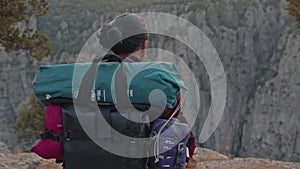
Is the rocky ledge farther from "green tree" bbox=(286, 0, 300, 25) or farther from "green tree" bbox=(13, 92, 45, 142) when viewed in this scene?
Answer: "green tree" bbox=(13, 92, 45, 142)

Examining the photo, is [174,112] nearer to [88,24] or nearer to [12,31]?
[12,31]

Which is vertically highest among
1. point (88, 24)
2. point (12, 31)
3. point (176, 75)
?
point (88, 24)

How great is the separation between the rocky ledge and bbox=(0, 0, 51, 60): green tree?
321cm

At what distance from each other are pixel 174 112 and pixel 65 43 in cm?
9331

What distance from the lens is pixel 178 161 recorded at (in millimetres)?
2992

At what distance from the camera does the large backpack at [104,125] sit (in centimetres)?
291

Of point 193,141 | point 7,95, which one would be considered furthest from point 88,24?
point 193,141

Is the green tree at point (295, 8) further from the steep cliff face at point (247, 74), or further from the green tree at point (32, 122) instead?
the steep cliff face at point (247, 74)

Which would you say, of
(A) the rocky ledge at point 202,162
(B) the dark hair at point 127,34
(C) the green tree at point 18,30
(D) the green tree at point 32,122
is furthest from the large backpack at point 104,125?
(D) the green tree at point 32,122

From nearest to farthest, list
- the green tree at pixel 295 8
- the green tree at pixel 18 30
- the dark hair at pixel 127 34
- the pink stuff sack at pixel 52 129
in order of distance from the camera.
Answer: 1. the pink stuff sack at pixel 52 129
2. the dark hair at pixel 127 34
3. the green tree at pixel 18 30
4. the green tree at pixel 295 8

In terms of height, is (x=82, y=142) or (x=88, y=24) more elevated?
(x=88, y=24)

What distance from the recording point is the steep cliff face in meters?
66.9

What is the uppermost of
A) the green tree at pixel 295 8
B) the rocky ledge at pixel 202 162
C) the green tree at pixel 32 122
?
the green tree at pixel 295 8

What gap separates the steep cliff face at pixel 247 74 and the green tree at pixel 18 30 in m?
53.9
